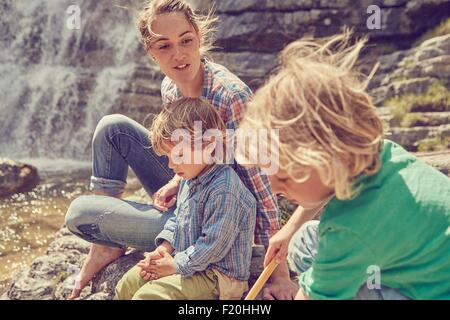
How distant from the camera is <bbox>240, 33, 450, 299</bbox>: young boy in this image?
5.87ft

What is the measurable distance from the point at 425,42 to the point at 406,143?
2.13 m

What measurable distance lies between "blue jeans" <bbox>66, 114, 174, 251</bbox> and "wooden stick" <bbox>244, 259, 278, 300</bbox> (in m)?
0.71

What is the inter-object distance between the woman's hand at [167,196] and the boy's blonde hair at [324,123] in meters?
1.25

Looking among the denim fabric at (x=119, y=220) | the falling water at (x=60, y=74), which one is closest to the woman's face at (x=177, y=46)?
the denim fabric at (x=119, y=220)

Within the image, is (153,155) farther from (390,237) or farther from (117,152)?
(390,237)

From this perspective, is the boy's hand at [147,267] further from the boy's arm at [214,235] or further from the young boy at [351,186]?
the young boy at [351,186]

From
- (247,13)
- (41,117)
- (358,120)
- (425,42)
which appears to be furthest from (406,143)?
(41,117)

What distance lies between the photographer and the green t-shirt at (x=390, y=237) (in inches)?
71.6

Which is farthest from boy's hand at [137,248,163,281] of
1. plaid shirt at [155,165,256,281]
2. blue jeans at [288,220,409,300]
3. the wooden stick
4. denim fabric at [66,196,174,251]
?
blue jeans at [288,220,409,300]

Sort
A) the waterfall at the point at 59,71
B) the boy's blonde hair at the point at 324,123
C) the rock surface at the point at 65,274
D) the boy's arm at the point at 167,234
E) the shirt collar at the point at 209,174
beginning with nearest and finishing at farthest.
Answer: the boy's blonde hair at the point at 324,123, the shirt collar at the point at 209,174, the boy's arm at the point at 167,234, the rock surface at the point at 65,274, the waterfall at the point at 59,71

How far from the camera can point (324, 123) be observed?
1782mm

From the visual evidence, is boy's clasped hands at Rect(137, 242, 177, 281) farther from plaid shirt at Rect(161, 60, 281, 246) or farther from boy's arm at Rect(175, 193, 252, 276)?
plaid shirt at Rect(161, 60, 281, 246)

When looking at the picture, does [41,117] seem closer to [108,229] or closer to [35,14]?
[35,14]

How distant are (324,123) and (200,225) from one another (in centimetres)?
99
